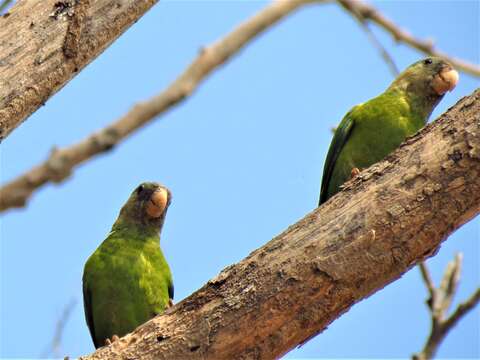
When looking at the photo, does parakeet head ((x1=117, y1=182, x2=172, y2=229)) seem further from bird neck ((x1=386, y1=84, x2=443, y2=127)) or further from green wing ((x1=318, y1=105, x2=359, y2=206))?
bird neck ((x1=386, y1=84, x2=443, y2=127))

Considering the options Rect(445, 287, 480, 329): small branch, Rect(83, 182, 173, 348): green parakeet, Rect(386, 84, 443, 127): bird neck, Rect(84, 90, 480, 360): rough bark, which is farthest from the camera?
Rect(386, 84, 443, 127): bird neck

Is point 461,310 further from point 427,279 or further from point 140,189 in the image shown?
point 140,189

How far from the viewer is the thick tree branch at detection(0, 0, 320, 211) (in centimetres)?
365

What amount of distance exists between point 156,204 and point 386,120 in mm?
2050

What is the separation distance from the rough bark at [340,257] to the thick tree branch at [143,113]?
3.50 feet

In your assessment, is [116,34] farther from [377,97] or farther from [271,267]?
[377,97]

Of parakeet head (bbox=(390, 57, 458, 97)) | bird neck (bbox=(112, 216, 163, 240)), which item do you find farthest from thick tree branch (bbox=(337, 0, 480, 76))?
bird neck (bbox=(112, 216, 163, 240))

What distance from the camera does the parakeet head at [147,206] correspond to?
595cm

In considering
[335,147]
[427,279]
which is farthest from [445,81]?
[427,279]

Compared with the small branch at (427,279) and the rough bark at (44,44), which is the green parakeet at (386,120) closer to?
the small branch at (427,279)

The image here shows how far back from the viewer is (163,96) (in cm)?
464

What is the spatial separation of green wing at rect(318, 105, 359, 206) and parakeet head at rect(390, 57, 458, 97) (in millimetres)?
657

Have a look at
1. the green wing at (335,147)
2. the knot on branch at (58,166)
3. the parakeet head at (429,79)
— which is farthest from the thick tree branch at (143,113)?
the parakeet head at (429,79)

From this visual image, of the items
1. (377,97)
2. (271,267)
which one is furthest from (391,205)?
(377,97)
